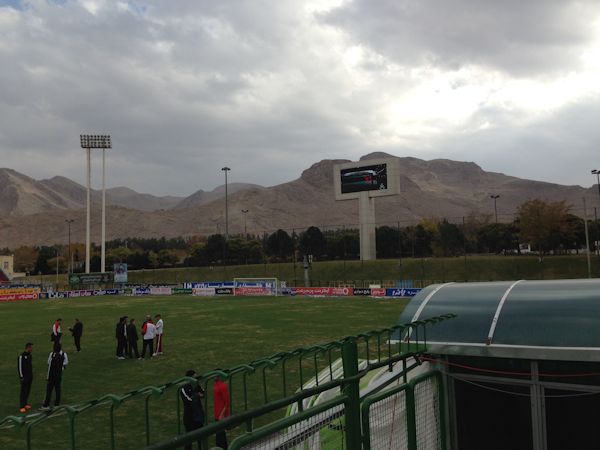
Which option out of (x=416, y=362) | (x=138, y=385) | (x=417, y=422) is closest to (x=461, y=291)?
(x=416, y=362)

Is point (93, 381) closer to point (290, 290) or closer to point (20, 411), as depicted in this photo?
point (20, 411)

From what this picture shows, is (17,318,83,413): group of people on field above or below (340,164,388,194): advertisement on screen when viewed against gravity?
below

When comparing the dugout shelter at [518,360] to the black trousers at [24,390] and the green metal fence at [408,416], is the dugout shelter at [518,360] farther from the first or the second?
the black trousers at [24,390]

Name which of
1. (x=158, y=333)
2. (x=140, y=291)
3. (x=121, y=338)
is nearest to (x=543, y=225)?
(x=140, y=291)

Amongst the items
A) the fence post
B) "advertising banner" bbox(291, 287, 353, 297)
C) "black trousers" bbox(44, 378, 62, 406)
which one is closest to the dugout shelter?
the fence post

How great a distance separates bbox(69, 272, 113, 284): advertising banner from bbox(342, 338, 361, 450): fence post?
69.3 m

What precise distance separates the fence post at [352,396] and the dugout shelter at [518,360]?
2613mm

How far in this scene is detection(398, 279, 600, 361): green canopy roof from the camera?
20.4 feet

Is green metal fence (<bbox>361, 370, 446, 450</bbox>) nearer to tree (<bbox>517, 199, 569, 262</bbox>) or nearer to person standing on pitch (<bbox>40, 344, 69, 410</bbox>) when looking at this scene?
person standing on pitch (<bbox>40, 344, 69, 410</bbox>)

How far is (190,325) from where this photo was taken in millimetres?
29578

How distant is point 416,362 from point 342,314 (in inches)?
1083

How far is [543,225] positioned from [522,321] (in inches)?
3152

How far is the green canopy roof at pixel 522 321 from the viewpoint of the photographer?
20.4ft

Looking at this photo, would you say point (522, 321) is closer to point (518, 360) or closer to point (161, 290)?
point (518, 360)
